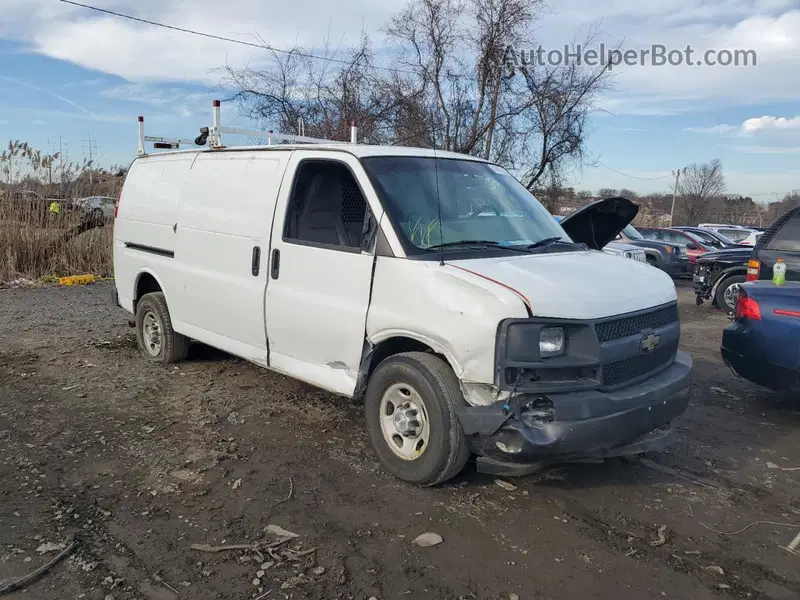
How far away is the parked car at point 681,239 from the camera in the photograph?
17.4 metres

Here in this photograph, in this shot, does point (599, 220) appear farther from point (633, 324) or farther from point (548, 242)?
point (633, 324)

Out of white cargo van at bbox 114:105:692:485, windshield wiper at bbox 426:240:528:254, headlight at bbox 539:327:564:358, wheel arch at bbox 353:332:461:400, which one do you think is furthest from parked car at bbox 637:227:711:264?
headlight at bbox 539:327:564:358

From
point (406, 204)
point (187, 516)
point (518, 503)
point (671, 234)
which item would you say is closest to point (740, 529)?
point (518, 503)

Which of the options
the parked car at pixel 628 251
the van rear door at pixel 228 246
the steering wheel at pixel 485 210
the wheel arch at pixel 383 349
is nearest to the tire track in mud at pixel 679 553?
the wheel arch at pixel 383 349

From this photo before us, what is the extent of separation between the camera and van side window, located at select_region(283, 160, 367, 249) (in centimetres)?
447

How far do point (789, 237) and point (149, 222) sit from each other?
300 inches

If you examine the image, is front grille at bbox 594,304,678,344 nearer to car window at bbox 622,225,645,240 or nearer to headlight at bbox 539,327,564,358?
headlight at bbox 539,327,564,358

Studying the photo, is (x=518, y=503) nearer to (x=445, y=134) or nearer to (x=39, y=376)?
(x=39, y=376)

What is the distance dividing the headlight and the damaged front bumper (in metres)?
0.24

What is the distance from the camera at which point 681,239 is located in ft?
62.0

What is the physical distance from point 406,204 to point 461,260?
1.93ft

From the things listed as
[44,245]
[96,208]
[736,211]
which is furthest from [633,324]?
[736,211]

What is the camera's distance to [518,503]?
12.9 ft

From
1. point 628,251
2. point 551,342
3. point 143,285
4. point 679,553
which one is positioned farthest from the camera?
point 628,251
